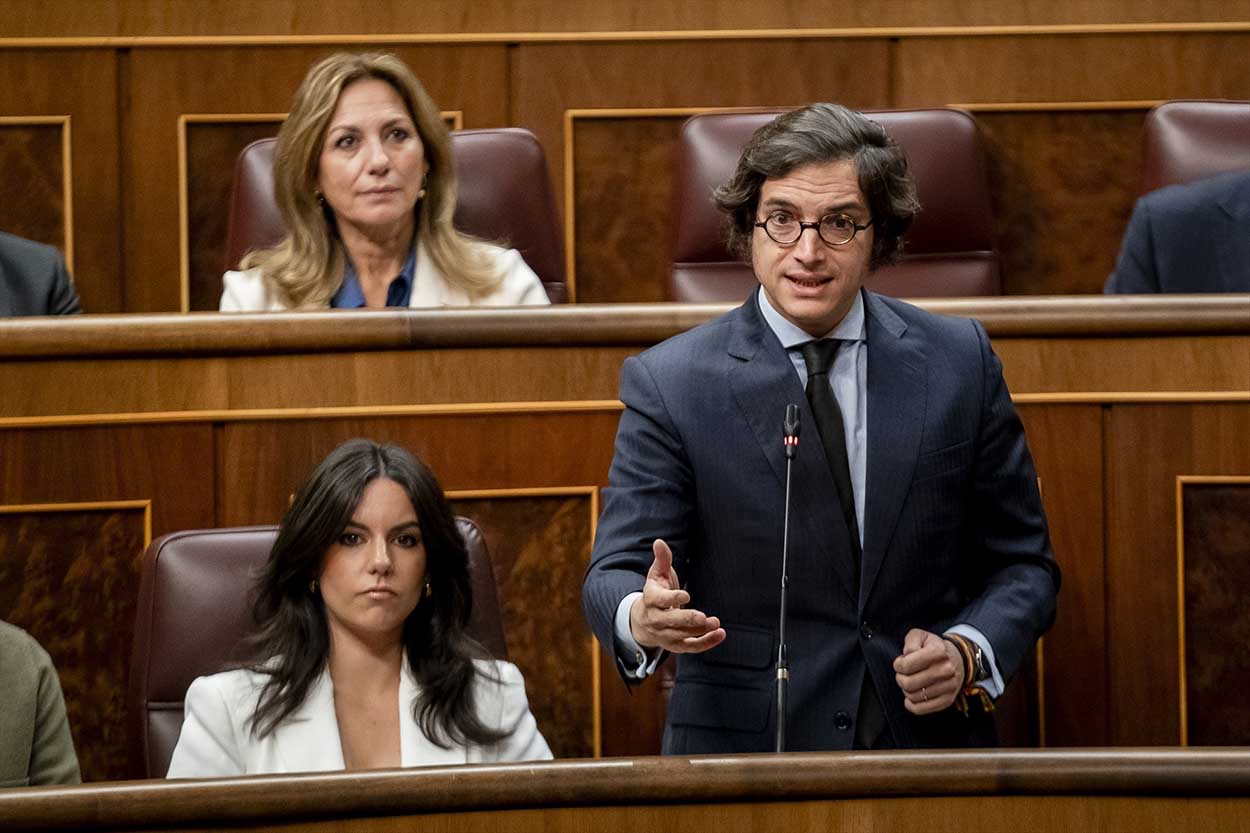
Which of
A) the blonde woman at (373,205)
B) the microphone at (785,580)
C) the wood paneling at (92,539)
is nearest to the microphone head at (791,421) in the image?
the microphone at (785,580)

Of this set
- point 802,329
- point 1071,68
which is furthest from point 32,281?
point 1071,68

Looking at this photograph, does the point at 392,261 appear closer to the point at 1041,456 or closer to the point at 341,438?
the point at 341,438

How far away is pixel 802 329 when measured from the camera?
97 centimetres

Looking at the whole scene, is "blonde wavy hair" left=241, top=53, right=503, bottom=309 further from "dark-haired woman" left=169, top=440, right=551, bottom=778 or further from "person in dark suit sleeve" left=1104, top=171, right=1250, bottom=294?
"person in dark suit sleeve" left=1104, top=171, right=1250, bottom=294

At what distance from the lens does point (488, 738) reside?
3.38 ft

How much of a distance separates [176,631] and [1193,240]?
2.58 feet

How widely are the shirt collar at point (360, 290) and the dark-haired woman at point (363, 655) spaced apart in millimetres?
346

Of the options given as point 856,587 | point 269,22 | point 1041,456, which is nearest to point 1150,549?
point 1041,456

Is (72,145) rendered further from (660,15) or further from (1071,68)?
(1071,68)

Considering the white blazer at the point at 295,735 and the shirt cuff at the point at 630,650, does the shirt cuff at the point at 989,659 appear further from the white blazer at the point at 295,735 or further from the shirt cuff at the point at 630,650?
the white blazer at the point at 295,735

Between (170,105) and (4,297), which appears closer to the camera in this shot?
(4,297)

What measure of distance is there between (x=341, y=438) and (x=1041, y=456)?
442 millimetres

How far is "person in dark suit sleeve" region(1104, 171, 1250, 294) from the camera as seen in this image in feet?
4.42

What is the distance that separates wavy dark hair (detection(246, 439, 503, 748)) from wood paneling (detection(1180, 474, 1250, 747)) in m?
0.45
